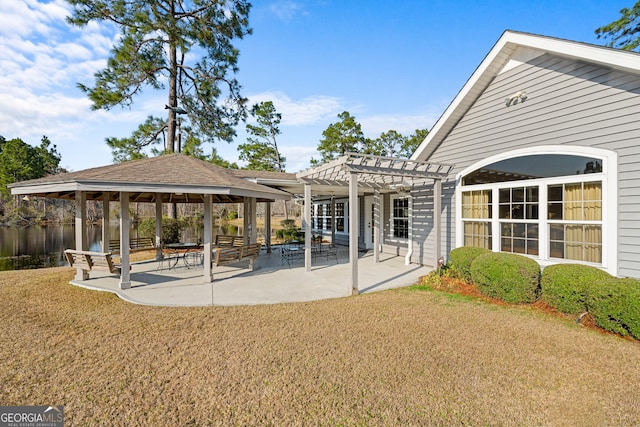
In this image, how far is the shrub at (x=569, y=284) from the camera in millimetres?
4891

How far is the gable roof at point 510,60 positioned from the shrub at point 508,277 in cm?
390

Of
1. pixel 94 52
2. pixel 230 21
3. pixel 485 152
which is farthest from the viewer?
pixel 230 21

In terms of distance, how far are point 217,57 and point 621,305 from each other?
65.6 feet

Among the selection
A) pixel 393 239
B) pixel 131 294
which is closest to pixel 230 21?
pixel 393 239

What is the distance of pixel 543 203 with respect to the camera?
648 centimetres

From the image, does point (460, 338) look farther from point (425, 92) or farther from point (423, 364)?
point (425, 92)

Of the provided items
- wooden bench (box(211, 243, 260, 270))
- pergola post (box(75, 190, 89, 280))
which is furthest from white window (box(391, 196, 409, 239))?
pergola post (box(75, 190, 89, 280))

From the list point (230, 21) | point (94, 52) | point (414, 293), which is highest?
point (230, 21)

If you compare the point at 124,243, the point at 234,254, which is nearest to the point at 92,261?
the point at 124,243

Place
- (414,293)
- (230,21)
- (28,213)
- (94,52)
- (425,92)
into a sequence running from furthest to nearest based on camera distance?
(28,213) → (230,21) → (425,92) → (94,52) → (414,293)

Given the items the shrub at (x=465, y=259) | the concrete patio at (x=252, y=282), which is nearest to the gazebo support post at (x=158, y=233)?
the concrete patio at (x=252, y=282)

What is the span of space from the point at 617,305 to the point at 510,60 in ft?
19.8

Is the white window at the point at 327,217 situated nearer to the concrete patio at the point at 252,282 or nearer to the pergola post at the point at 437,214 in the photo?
the concrete patio at the point at 252,282

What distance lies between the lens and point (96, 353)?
→ 3779 millimetres
